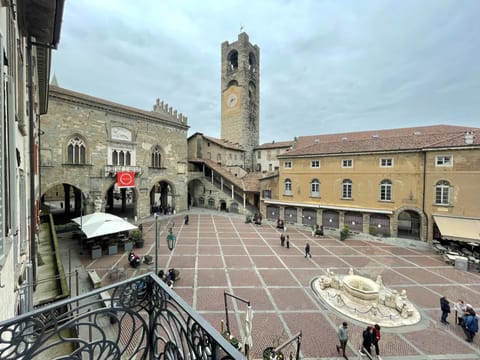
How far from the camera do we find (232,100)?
47.7m

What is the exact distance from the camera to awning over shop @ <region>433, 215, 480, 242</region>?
53.9 ft

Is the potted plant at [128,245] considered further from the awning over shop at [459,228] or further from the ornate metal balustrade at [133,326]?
the awning over shop at [459,228]

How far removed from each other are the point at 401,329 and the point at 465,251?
12913mm

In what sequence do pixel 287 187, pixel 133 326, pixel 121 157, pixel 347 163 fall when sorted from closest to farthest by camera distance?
pixel 133 326 → pixel 347 163 → pixel 121 157 → pixel 287 187

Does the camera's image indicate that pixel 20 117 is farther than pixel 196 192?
No

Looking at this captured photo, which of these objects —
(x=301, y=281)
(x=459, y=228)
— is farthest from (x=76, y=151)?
(x=459, y=228)

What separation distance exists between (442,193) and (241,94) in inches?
1450

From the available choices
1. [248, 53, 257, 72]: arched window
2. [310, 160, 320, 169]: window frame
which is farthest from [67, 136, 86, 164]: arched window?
[248, 53, 257, 72]: arched window

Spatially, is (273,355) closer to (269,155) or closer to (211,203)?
(211,203)

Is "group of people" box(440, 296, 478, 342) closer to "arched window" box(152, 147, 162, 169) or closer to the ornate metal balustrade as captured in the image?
the ornate metal balustrade

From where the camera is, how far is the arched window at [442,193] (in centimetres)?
1834

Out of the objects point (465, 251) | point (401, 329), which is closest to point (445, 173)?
point (465, 251)

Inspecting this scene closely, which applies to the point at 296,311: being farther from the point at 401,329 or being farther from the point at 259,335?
the point at 401,329

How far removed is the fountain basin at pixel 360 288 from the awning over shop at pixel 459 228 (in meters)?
11.1
